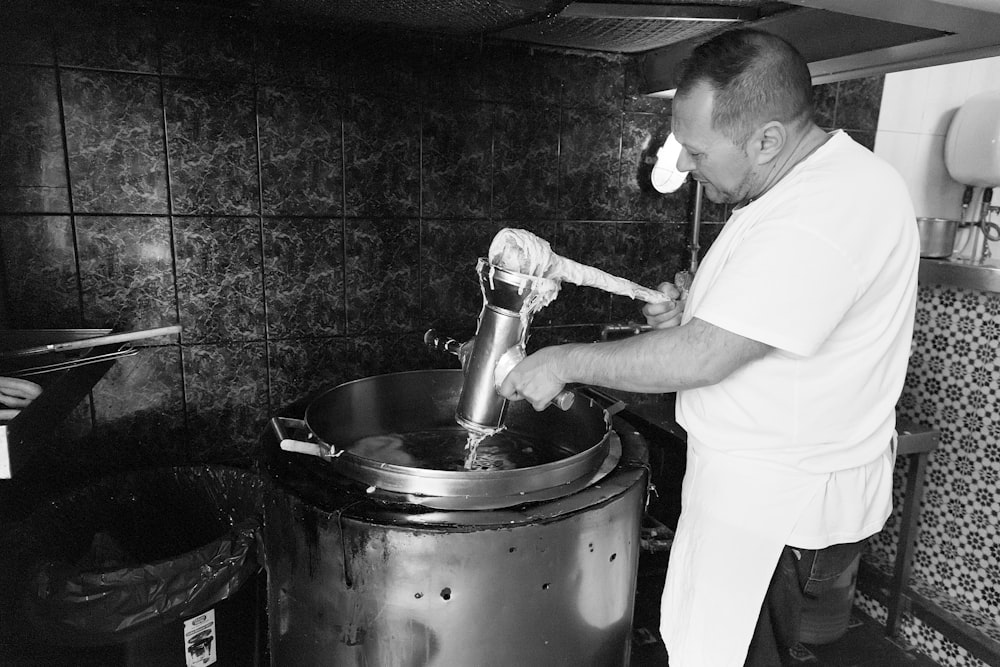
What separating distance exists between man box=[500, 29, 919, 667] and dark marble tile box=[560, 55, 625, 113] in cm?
112

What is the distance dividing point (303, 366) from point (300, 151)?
0.66 metres

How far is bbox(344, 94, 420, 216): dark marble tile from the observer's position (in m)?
2.12

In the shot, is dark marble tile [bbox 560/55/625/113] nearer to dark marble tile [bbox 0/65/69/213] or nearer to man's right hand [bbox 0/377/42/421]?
dark marble tile [bbox 0/65/69/213]

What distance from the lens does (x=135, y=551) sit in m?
2.03

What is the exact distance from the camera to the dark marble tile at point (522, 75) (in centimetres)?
226

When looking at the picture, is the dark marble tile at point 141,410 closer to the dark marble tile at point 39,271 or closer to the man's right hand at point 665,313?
the dark marble tile at point 39,271

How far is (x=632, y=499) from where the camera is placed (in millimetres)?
1537

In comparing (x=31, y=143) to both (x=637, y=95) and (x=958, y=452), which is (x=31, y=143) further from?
(x=958, y=452)

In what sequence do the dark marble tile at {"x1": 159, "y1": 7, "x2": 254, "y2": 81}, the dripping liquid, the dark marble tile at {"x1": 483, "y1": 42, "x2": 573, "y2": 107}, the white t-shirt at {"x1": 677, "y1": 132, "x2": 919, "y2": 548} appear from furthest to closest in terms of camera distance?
the dark marble tile at {"x1": 483, "y1": 42, "x2": 573, "y2": 107} < the dark marble tile at {"x1": 159, "y1": 7, "x2": 254, "y2": 81} < the dripping liquid < the white t-shirt at {"x1": 677, "y1": 132, "x2": 919, "y2": 548}

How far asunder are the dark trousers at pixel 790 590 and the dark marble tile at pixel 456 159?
144 centimetres

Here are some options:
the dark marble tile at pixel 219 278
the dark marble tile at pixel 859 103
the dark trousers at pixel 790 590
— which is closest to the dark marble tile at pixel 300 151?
the dark marble tile at pixel 219 278

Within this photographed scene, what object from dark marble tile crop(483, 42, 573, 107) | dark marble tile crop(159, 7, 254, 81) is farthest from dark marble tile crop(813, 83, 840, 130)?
dark marble tile crop(159, 7, 254, 81)

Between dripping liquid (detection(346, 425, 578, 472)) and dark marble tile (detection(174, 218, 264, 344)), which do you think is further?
dark marble tile (detection(174, 218, 264, 344))

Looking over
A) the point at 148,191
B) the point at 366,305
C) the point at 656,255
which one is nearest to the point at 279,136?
the point at 148,191
